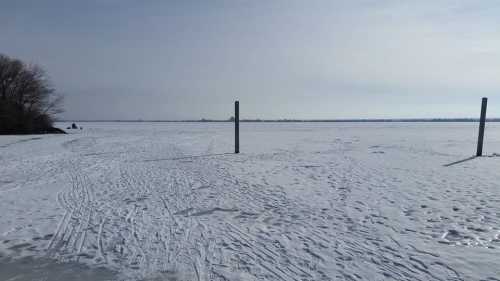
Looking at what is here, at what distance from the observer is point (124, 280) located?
3029 millimetres

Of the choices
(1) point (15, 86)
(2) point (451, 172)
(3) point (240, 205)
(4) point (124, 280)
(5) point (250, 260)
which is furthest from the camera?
(1) point (15, 86)

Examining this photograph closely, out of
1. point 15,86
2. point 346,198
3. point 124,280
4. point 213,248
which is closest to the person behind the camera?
point 124,280

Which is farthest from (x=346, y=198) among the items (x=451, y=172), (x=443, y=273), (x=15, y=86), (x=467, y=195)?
(x=15, y=86)

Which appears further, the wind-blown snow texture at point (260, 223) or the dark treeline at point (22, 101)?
the dark treeline at point (22, 101)

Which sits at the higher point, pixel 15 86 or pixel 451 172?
pixel 15 86

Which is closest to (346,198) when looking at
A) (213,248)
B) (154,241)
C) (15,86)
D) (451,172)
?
(213,248)

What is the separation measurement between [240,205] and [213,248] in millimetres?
2007

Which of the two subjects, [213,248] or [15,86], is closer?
[213,248]

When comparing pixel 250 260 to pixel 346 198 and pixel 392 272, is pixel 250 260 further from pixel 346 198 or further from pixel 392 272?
pixel 346 198

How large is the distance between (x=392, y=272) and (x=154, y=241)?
2.92m

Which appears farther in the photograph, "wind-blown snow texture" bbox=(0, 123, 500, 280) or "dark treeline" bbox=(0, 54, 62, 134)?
"dark treeline" bbox=(0, 54, 62, 134)

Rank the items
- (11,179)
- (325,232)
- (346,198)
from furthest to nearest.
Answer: (11,179) < (346,198) < (325,232)

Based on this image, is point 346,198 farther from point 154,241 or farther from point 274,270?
point 154,241

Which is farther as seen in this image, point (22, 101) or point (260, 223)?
point (22, 101)
